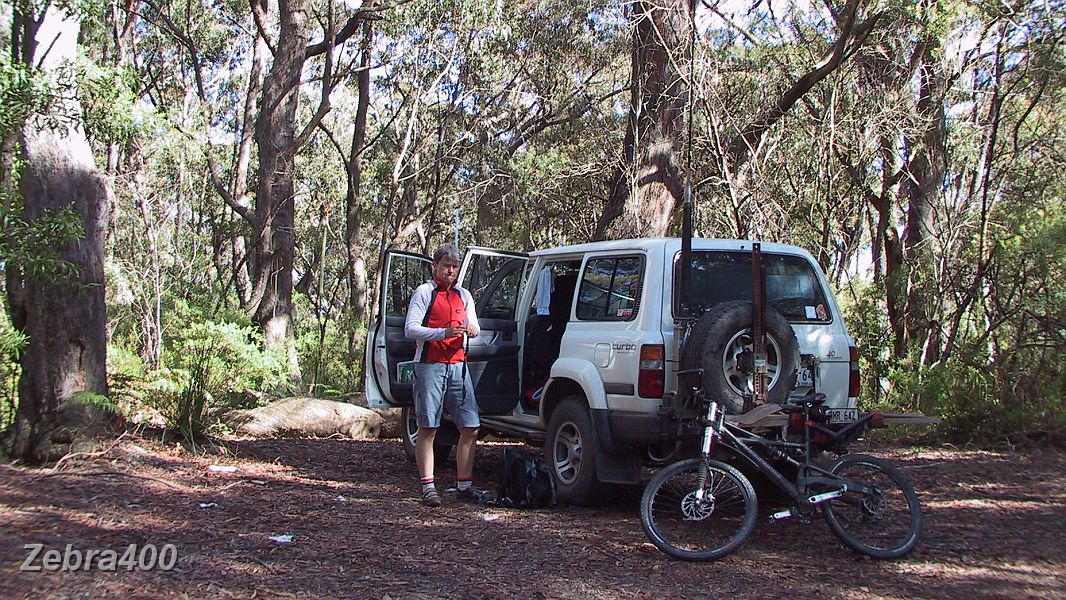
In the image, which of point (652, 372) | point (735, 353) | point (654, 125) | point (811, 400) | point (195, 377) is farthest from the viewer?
point (654, 125)

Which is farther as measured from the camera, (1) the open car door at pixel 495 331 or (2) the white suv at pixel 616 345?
(1) the open car door at pixel 495 331

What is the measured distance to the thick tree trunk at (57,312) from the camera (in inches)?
304

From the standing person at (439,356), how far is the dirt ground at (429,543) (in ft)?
1.75

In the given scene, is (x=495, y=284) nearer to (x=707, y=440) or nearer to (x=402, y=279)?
(x=402, y=279)

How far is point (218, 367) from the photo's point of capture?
38.6ft

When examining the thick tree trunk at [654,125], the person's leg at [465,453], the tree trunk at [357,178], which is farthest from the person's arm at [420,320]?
the tree trunk at [357,178]

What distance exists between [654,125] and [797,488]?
778cm

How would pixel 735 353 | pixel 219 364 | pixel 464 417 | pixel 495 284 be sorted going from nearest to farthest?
pixel 735 353
pixel 464 417
pixel 495 284
pixel 219 364

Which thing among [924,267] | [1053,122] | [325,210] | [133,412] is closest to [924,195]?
[924,267]

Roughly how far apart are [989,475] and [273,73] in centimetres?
1416

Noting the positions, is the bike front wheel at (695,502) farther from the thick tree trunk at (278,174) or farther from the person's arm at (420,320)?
the thick tree trunk at (278,174)

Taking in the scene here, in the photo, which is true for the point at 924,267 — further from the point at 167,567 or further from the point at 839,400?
the point at 167,567

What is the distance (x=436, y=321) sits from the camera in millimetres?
7223

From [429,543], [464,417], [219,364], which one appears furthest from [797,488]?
[219,364]
